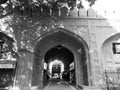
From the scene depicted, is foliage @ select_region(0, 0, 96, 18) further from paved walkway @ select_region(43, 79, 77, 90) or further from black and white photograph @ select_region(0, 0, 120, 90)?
paved walkway @ select_region(43, 79, 77, 90)

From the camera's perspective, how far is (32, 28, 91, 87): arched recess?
29.8 feet

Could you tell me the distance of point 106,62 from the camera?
372 inches

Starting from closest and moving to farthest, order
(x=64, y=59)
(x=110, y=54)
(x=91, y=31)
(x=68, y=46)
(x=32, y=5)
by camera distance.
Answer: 1. (x=32, y=5)
2. (x=91, y=31)
3. (x=110, y=54)
4. (x=68, y=46)
5. (x=64, y=59)

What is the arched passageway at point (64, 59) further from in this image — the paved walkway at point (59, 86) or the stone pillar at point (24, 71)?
the stone pillar at point (24, 71)

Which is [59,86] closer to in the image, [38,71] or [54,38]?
[38,71]

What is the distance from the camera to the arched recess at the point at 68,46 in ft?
29.8

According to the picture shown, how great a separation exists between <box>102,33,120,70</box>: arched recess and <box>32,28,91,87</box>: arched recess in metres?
1.77

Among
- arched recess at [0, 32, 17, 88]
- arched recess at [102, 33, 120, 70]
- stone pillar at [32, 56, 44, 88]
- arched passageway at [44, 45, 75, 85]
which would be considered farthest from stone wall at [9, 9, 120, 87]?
arched passageway at [44, 45, 75, 85]

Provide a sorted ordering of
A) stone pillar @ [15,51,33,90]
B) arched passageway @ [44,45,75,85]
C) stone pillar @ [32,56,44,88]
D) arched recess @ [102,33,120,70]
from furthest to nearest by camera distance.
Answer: arched passageway @ [44,45,75,85], stone pillar @ [32,56,44,88], arched recess @ [102,33,120,70], stone pillar @ [15,51,33,90]

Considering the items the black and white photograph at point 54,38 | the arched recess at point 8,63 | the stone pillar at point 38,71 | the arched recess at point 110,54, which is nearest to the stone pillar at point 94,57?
the black and white photograph at point 54,38

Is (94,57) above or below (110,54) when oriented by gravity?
below

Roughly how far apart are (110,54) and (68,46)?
151 inches

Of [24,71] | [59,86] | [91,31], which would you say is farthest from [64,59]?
[24,71]

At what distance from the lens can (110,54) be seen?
973 centimetres
